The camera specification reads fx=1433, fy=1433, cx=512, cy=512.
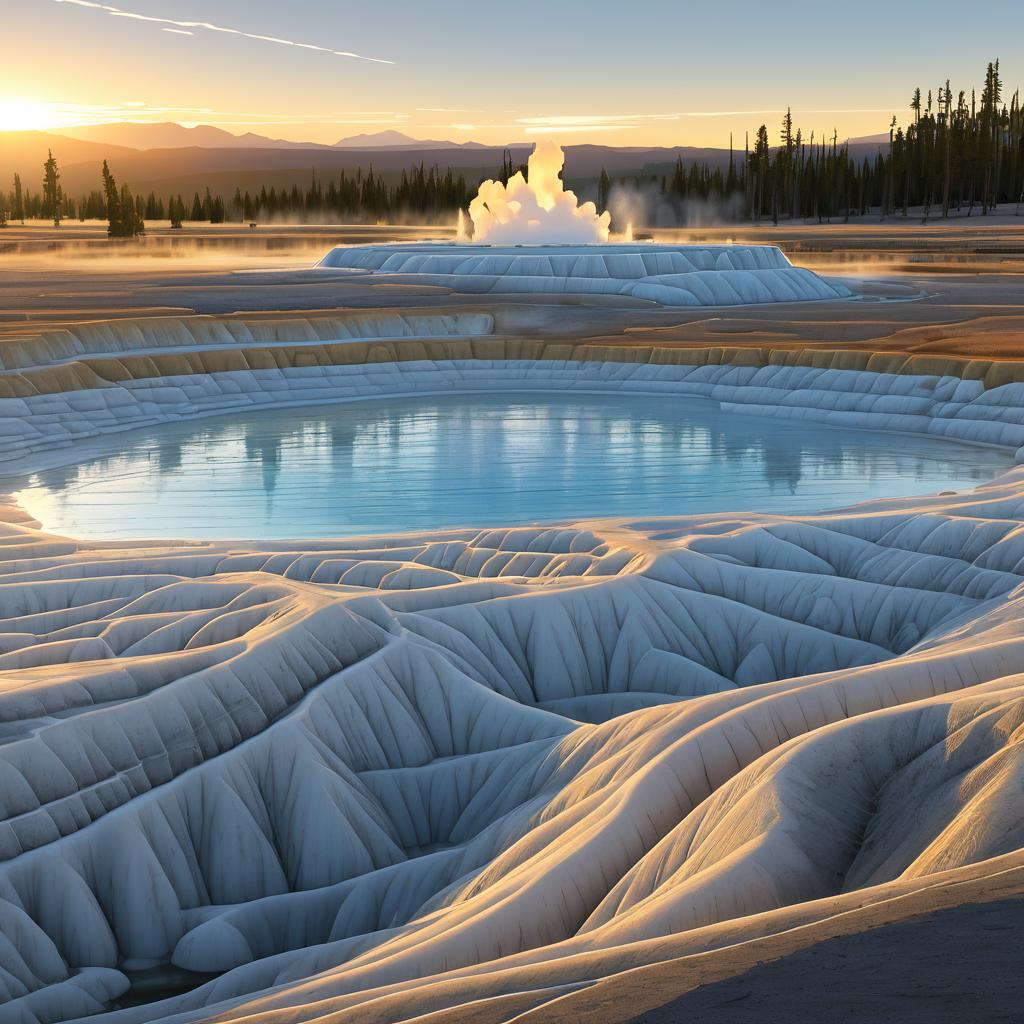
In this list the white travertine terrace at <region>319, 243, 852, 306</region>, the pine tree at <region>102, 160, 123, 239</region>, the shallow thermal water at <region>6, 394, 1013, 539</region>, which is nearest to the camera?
the shallow thermal water at <region>6, 394, 1013, 539</region>

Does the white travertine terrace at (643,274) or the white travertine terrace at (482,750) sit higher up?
the white travertine terrace at (643,274)

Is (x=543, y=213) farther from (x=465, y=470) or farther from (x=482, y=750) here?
(x=482, y=750)

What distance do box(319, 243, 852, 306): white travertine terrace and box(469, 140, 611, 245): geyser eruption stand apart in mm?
18605

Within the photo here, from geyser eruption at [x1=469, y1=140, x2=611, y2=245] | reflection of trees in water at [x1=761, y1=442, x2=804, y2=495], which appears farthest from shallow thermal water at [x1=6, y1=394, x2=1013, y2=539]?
geyser eruption at [x1=469, y1=140, x2=611, y2=245]

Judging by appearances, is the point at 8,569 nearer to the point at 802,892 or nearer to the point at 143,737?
the point at 143,737

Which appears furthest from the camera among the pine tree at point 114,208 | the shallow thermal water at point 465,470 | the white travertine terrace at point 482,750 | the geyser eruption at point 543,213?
the pine tree at point 114,208

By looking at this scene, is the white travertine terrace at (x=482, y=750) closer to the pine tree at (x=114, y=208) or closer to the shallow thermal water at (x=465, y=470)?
the shallow thermal water at (x=465, y=470)

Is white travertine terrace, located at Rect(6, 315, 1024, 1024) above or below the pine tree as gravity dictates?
below

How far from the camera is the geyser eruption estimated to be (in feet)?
398

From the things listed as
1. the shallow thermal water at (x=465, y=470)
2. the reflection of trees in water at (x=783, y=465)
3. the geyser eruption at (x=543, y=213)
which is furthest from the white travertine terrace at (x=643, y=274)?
the reflection of trees in water at (x=783, y=465)

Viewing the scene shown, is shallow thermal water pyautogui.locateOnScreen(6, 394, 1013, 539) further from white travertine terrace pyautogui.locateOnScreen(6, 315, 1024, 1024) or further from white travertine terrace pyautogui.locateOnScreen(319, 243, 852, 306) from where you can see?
white travertine terrace pyautogui.locateOnScreen(319, 243, 852, 306)

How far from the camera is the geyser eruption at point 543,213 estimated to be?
12125 cm

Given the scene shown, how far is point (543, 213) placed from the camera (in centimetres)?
12256

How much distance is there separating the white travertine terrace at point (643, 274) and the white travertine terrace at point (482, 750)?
5714cm
